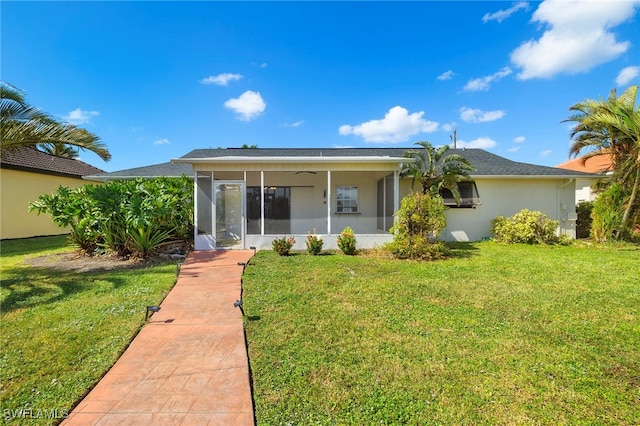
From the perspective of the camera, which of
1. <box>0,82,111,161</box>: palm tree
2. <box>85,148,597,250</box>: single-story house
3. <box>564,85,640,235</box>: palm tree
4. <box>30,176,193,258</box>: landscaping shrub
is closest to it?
<box>0,82,111,161</box>: palm tree

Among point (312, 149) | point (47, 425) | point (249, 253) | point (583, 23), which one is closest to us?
point (47, 425)

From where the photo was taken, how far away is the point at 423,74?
1642cm

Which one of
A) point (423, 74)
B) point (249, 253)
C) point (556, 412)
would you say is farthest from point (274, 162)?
point (423, 74)

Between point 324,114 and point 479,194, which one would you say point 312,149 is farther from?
point 479,194

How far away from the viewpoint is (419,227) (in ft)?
32.0

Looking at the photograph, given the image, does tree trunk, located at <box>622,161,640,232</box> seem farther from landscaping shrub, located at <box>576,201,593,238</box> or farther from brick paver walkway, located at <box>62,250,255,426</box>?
brick paver walkway, located at <box>62,250,255,426</box>

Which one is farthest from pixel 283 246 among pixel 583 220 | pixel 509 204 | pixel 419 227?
pixel 583 220

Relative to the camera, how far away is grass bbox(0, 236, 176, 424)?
121 inches

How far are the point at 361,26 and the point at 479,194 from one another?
9.48 meters

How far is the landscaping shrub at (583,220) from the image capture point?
14438mm

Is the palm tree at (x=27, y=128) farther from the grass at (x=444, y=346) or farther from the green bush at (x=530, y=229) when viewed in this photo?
the green bush at (x=530, y=229)

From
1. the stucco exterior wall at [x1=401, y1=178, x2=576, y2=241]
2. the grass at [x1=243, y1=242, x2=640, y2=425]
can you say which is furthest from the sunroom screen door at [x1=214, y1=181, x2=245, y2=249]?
the stucco exterior wall at [x1=401, y1=178, x2=576, y2=241]

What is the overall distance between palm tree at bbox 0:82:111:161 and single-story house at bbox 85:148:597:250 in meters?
3.12

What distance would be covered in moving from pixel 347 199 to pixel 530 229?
7.87 m
